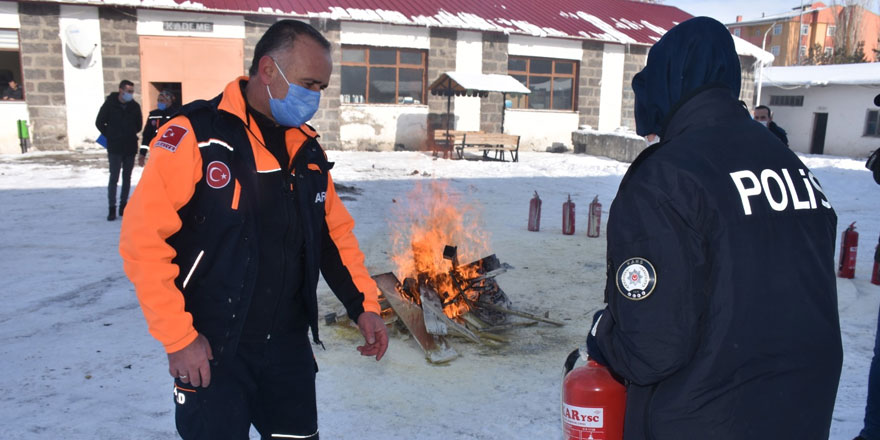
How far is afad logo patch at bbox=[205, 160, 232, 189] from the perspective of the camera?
217cm

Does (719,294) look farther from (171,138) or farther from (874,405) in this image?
(874,405)

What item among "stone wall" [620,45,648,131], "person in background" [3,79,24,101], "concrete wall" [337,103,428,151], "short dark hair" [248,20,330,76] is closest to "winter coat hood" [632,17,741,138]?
"short dark hair" [248,20,330,76]

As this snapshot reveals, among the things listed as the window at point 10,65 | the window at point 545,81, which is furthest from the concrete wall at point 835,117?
the window at point 10,65

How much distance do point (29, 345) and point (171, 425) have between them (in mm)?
1943

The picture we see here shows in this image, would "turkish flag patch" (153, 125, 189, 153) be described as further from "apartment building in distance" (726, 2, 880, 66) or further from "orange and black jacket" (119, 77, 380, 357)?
"apartment building in distance" (726, 2, 880, 66)

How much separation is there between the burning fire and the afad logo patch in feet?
11.6

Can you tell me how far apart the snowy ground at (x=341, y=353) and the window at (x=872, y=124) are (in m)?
18.5

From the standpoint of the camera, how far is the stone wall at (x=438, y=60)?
2122 centimetres

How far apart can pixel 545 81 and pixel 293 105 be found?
73.2ft

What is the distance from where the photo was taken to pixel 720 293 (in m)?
1.63

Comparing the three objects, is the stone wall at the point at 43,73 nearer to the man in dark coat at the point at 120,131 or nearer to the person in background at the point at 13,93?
the person in background at the point at 13,93

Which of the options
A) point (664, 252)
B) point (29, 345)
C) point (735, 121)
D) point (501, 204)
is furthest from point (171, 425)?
point (501, 204)

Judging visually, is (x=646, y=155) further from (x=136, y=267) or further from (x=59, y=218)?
(x=59, y=218)

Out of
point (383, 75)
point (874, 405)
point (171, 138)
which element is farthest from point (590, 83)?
point (171, 138)
